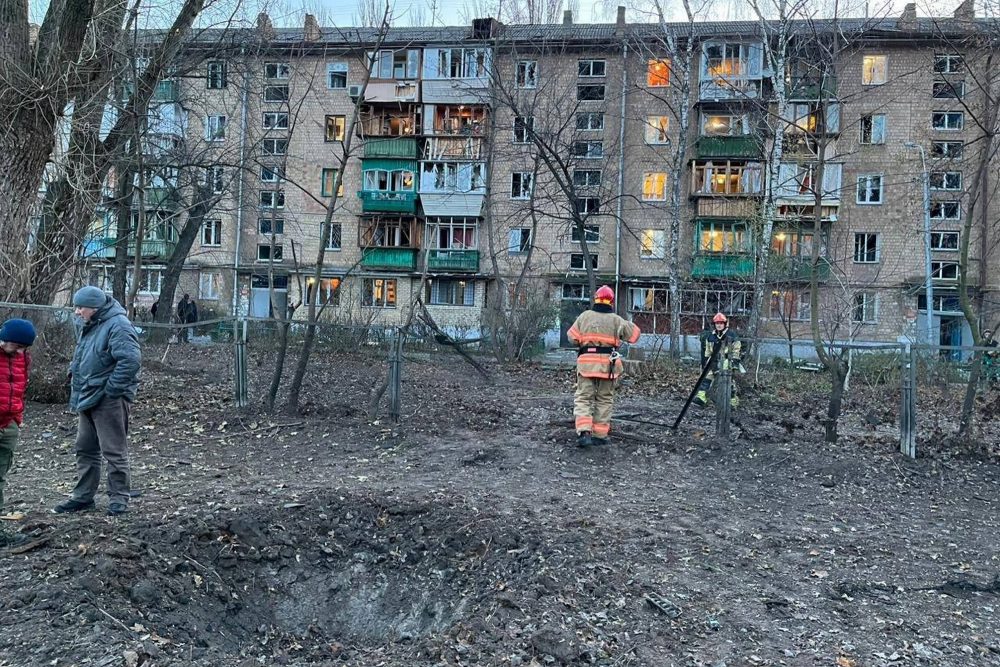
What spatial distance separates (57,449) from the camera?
25.9 ft

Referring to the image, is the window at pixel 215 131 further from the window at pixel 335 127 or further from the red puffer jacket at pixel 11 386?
the window at pixel 335 127

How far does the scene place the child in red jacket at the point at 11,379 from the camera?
475cm

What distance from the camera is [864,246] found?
110ft

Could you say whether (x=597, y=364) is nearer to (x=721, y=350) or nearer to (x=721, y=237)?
(x=721, y=350)

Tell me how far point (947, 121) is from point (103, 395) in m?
37.9

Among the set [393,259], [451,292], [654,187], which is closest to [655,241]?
[654,187]

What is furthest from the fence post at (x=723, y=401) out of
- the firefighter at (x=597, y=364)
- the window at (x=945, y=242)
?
the window at (x=945, y=242)

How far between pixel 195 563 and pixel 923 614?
4614mm

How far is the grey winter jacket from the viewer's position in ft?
17.9

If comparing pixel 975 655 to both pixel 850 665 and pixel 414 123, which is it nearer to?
pixel 850 665

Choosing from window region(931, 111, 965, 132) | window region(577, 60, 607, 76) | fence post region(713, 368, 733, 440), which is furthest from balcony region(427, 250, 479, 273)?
fence post region(713, 368, 733, 440)

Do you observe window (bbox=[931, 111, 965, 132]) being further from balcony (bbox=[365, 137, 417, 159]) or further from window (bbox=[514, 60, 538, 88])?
balcony (bbox=[365, 137, 417, 159])

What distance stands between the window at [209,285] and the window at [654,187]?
21.6m

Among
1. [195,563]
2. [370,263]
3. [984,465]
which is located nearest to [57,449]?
[195,563]
